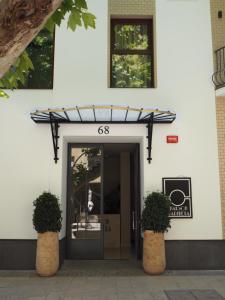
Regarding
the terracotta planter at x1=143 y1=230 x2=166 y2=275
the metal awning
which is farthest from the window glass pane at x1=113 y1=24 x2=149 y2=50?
the terracotta planter at x1=143 y1=230 x2=166 y2=275

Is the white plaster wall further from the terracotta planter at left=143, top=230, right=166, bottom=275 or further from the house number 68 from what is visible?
the terracotta planter at left=143, top=230, right=166, bottom=275

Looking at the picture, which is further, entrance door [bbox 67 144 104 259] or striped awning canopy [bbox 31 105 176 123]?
entrance door [bbox 67 144 104 259]

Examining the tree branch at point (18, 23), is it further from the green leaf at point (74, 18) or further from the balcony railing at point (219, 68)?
the balcony railing at point (219, 68)

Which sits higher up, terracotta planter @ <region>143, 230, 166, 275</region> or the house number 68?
the house number 68

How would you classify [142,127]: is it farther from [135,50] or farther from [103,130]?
[135,50]

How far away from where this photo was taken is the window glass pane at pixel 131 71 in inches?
352

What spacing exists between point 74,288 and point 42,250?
45.2 inches

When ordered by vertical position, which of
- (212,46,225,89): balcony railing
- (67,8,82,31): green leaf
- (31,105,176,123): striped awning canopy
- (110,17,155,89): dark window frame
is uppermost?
(110,17,155,89): dark window frame

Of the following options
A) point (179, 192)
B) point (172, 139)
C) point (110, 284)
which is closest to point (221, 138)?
point (172, 139)

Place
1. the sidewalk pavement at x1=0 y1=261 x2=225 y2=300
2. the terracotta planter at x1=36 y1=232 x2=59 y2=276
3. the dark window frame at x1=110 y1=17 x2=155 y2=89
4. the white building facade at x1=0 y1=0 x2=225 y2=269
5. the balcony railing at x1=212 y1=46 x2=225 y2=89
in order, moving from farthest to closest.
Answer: the dark window frame at x1=110 y1=17 x2=155 y2=89
the balcony railing at x1=212 y1=46 x2=225 y2=89
the white building facade at x1=0 y1=0 x2=225 y2=269
the terracotta planter at x1=36 y1=232 x2=59 y2=276
the sidewalk pavement at x1=0 y1=261 x2=225 y2=300

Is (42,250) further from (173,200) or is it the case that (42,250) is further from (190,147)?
(190,147)

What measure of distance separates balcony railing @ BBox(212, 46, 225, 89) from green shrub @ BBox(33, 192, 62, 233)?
4.67m

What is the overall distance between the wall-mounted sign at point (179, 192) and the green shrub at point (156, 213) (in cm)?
55

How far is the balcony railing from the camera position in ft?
28.2
